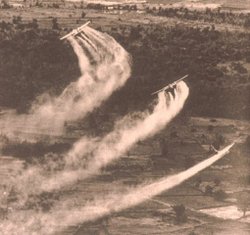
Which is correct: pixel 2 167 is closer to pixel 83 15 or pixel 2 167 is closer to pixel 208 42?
pixel 83 15

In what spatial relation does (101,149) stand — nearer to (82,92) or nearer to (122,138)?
(122,138)

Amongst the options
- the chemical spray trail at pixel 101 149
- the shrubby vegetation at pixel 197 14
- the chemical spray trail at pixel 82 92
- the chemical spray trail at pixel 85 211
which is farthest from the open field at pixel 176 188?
the shrubby vegetation at pixel 197 14

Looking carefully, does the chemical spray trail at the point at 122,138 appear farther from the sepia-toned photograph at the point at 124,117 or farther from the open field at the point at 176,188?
the open field at the point at 176,188

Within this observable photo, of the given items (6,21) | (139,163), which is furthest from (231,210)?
(6,21)

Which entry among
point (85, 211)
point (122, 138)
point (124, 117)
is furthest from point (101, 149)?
point (85, 211)

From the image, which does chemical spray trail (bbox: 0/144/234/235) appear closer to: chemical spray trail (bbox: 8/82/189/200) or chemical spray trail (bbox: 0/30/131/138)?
chemical spray trail (bbox: 8/82/189/200)

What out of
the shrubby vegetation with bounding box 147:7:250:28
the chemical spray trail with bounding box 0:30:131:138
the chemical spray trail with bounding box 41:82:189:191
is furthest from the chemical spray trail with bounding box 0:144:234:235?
the shrubby vegetation with bounding box 147:7:250:28
